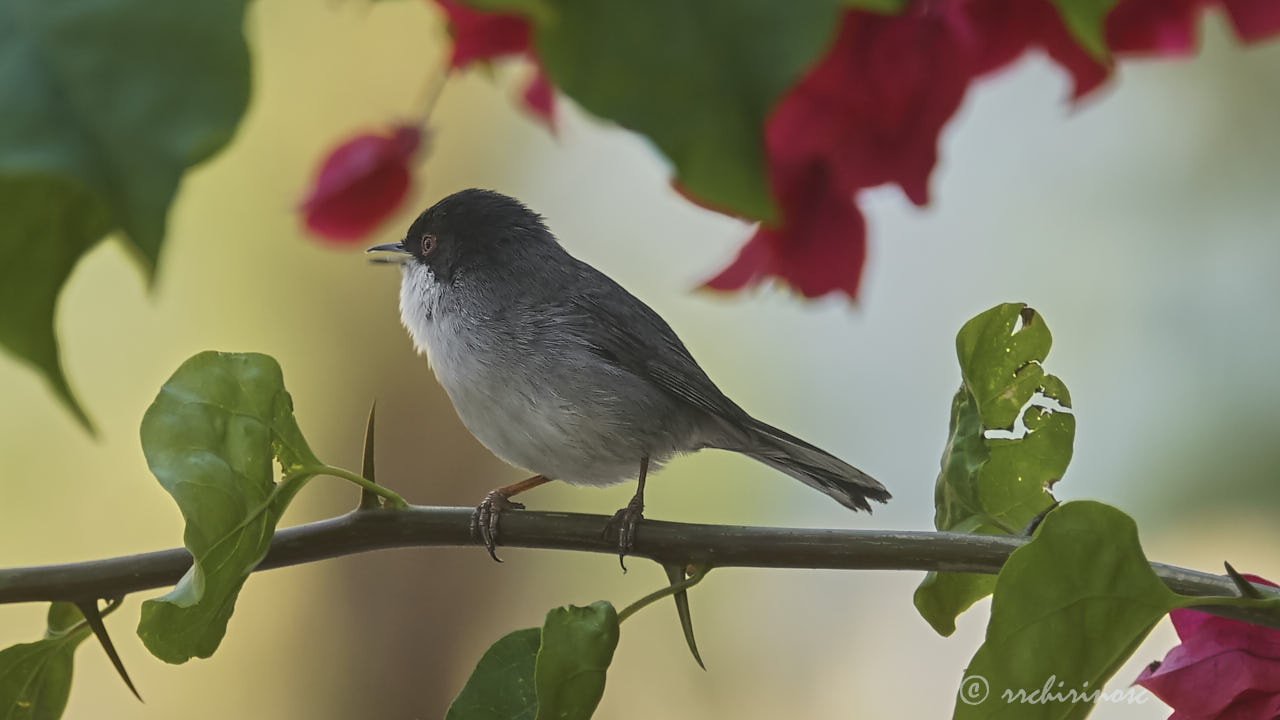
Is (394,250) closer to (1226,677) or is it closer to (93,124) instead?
(1226,677)

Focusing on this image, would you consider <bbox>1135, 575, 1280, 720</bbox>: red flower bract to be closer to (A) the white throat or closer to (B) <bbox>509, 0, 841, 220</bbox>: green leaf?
(B) <bbox>509, 0, 841, 220</bbox>: green leaf

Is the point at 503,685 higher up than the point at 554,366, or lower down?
lower down

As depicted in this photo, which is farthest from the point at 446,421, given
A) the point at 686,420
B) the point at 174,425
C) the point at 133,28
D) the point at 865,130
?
the point at 133,28

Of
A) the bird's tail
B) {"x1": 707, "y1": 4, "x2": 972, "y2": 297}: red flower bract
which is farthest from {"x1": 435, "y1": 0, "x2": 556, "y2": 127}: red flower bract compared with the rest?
the bird's tail

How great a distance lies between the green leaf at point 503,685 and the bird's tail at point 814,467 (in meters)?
0.44

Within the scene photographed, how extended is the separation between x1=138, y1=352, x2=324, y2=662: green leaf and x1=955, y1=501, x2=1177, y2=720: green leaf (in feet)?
1.07

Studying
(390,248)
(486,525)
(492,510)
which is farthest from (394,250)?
(486,525)

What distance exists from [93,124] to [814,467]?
0.97 meters

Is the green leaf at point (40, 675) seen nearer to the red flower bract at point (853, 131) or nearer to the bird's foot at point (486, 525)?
the bird's foot at point (486, 525)

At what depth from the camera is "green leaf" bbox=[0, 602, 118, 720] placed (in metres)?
0.63

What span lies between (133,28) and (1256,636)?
0.51 m

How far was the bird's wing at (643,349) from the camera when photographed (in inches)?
48.1

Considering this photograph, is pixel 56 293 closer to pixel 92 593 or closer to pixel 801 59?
pixel 801 59

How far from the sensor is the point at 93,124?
167mm
